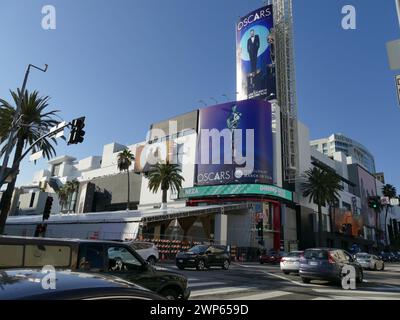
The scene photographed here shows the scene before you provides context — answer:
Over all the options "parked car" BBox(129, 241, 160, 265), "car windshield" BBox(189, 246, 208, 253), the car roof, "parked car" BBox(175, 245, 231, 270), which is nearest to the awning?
"parked car" BBox(129, 241, 160, 265)

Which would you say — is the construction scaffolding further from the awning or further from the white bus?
the white bus

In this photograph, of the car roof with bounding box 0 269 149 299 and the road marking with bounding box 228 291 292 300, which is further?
the road marking with bounding box 228 291 292 300

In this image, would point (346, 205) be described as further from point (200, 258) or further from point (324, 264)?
point (324, 264)

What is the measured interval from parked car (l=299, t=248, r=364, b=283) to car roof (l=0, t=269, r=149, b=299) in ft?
43.2

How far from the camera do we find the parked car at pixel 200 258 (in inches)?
841

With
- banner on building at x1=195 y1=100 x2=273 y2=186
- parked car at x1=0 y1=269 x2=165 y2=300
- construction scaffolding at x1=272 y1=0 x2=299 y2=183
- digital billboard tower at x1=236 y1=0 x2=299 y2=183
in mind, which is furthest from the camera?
digital billboard tower at x1=236 y1=0 x2=299 y2=183

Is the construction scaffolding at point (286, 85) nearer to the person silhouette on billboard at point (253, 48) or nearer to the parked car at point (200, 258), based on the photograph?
the person silhouette on billboard at point (253, 48)

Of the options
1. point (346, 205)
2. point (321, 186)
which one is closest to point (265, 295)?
point (321, 186)

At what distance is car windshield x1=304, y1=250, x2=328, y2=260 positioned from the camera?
48.5ft

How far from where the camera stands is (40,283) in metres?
2.67

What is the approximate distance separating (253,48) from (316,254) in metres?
58.6

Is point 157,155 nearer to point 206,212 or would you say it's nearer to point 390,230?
point 206,212

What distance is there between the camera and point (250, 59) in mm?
68250

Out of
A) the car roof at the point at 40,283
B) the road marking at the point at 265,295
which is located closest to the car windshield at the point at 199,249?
the road marking at the point at 265,295
